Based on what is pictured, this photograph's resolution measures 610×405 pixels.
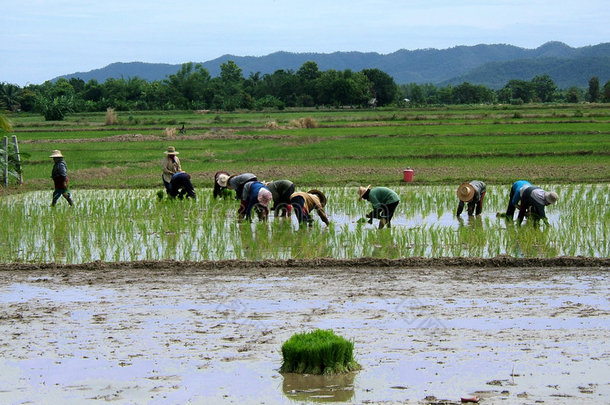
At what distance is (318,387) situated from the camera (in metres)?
5.05

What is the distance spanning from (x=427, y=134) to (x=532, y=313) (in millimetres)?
22220

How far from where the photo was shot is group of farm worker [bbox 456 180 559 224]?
996 cm

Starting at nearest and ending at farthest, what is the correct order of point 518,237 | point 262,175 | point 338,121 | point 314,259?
point 314,259
point 518,237
point 262,175
point 338,121

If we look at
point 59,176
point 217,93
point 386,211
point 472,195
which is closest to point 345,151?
point 59,176

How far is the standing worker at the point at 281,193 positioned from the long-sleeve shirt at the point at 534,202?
3.12m

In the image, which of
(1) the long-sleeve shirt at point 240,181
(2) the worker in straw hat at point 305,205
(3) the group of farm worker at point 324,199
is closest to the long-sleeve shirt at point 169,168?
(3) the group of farm worker at point 324,199

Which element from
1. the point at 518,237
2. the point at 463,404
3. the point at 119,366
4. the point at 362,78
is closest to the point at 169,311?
the point at 119,366

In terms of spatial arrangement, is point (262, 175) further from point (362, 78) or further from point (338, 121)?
point (362, 78)

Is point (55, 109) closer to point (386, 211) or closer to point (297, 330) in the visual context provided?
point (386, 211)

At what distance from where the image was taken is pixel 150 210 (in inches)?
503

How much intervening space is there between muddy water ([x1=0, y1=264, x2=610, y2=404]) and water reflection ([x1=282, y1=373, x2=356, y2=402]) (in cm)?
1

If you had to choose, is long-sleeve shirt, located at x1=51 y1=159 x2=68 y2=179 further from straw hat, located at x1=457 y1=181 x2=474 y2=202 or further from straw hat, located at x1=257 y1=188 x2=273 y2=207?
straw hat, located at x1=457 y1=181 x2=474 y2=202

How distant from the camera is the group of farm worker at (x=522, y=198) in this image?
9961mm

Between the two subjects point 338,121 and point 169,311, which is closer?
point 169,311
